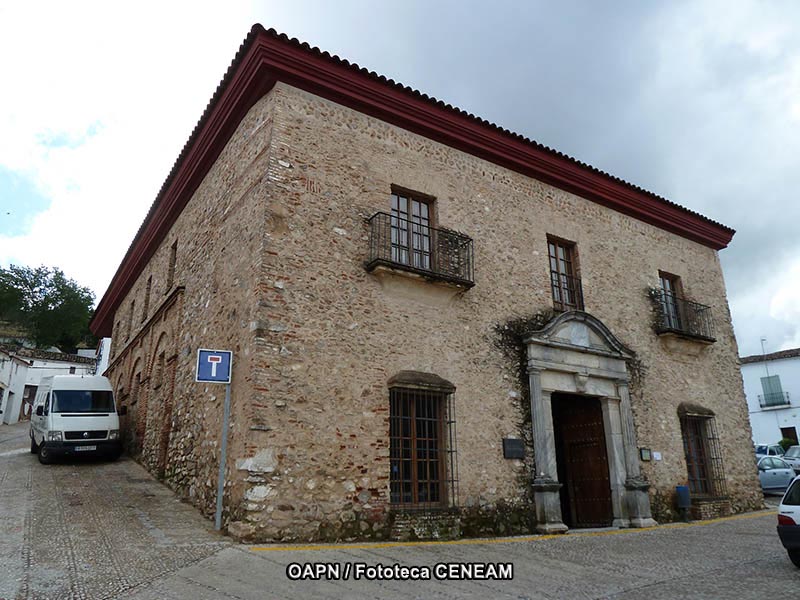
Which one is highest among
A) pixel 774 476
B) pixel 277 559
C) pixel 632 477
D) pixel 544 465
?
pixel 544 465

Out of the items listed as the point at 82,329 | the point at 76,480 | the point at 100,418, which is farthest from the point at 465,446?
the point at 82,329

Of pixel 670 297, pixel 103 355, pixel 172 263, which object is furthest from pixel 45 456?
pixel 103 355

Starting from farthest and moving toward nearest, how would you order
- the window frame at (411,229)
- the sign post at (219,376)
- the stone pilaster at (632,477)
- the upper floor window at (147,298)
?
the upper floor window at (147,298)
the stone pilaster at (632,477)
the window frame at (411,229)
the sign post at (219,376)

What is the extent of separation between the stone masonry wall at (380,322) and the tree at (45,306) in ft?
147

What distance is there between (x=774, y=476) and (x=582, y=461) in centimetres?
1016

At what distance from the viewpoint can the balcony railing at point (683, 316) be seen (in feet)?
40.4

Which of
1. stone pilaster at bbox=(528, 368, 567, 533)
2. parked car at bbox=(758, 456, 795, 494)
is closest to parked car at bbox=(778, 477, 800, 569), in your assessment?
stone pilaster at bbox=(528, 368, 567, 533)

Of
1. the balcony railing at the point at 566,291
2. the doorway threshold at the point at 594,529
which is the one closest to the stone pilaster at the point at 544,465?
the doorway threshold at the point at 594,529

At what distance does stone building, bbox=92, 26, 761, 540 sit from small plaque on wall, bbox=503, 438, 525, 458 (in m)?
0.04

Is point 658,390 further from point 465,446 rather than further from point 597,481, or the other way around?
point 465,446

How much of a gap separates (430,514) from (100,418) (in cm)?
881

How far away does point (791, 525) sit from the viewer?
6.15 m

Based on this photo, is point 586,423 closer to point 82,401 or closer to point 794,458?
point 82,401

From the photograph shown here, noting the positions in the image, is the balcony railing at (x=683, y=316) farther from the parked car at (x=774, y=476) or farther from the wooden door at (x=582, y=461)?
the parked car at (x=774, y=476)
